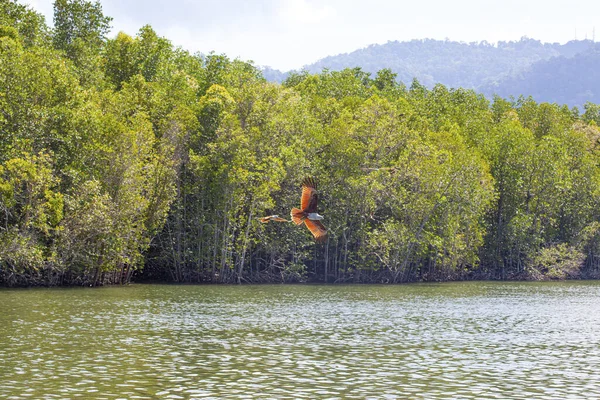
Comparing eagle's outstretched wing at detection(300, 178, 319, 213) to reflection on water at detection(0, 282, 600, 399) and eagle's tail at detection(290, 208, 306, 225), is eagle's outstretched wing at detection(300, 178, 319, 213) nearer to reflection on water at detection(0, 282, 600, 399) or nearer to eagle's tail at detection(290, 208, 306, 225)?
eagle's tail at detection(290, 208, 306, 225)

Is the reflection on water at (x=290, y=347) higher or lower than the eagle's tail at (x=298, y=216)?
lower

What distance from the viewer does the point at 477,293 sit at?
67375 millimetres

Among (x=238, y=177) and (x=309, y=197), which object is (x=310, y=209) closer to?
(x=309, y=197)

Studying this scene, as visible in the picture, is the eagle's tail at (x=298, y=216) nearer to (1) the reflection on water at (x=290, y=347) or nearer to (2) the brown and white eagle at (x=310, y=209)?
(2) the brown and white eagle at (x=310, y=209)

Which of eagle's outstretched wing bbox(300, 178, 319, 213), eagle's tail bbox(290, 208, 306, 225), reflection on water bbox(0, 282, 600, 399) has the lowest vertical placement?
reflection on water bbox(0, 282, 600, 399)

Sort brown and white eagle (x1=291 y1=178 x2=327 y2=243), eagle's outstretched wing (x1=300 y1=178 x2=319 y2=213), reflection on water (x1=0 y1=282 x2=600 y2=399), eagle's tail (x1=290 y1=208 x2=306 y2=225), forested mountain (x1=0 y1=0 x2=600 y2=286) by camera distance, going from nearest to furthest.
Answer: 1. reflection on water (x1=0 y1=282 x2=600 y2=399)
2. brown and white eagle (x1=291 y1=178 x2=327 y2=243)
3. eagle's outstretched wing (x1=300 y1=178 x2=319 y2=213)
4. eagle's tail (x1=290 y1=208 x2=306 y2=225)
5. forested mountain (x1=0 y1=0 x2=600 y2=286)

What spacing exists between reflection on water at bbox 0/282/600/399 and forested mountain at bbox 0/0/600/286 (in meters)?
7.77

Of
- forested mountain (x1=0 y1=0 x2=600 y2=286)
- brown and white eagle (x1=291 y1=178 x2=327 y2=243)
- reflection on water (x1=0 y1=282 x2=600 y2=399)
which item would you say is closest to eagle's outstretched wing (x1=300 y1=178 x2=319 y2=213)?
brown and white eagle (x1=291 y1=178 x2=327 y2=243)

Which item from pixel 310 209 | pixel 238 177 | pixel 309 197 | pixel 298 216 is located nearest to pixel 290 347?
pixel 298 216

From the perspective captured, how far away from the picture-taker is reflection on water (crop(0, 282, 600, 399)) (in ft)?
78.2

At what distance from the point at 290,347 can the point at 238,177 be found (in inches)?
1541

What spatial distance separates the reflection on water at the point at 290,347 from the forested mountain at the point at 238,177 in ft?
25.5

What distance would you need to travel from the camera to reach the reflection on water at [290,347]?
2383 cm

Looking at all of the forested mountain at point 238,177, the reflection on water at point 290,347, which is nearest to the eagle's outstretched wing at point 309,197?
the reflection on water at point 290,347
